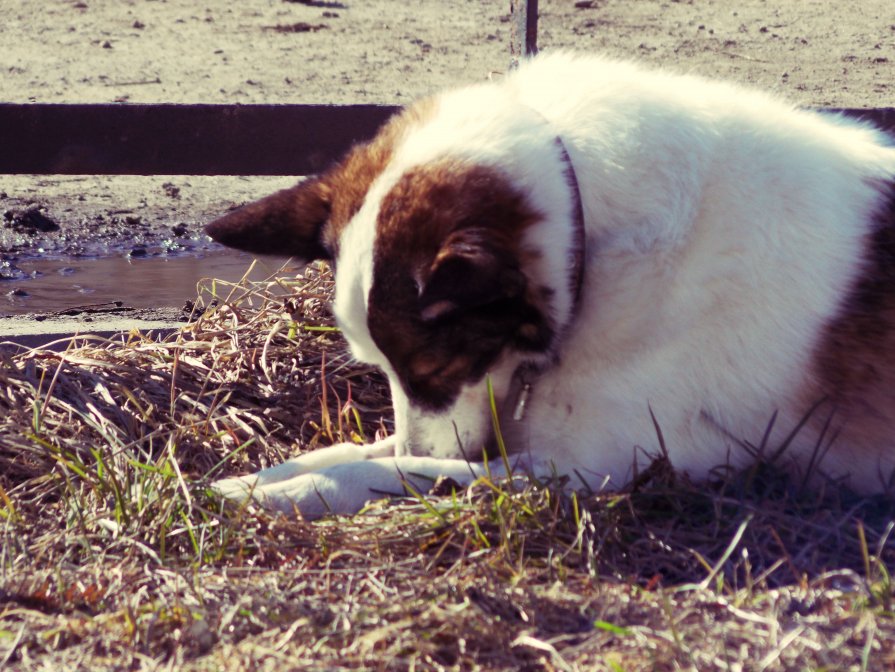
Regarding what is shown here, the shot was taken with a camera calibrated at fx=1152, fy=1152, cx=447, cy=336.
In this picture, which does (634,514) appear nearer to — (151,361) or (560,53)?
(560,53)

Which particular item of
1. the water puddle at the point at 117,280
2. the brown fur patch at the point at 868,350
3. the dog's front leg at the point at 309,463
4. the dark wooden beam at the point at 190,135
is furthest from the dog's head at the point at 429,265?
the water puddle at the point at 117,280

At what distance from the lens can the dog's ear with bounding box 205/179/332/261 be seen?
8.82 ft

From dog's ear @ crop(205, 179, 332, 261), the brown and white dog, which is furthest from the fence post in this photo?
dog's ear @ crop(205, 179, 332, 261)

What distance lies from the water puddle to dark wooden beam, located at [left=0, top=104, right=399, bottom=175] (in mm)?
702

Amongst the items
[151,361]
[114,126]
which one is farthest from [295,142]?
[151,361]

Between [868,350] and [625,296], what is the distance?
56 centimetres

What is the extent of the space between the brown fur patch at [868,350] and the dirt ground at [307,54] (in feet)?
13.4

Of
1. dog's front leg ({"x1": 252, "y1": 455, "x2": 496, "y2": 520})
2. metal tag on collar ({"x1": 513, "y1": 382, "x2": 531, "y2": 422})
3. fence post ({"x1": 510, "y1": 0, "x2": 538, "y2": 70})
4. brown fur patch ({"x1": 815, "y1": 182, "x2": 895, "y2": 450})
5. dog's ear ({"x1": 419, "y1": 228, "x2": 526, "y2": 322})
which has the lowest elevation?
dog's front leg ({"x1": 252, "y1": 455, "x2": 496, "y2": 520})

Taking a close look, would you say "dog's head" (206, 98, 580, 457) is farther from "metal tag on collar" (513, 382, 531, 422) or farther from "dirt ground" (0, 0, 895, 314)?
"dirt ground" (0, 0, 895, 314)

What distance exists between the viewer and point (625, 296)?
2547 mm

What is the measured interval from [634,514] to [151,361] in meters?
1.73

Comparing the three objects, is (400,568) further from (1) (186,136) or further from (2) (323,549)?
(1) (186,136)

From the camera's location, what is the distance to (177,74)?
26.8 feet

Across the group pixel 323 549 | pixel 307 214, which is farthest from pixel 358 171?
pixel 323 549
